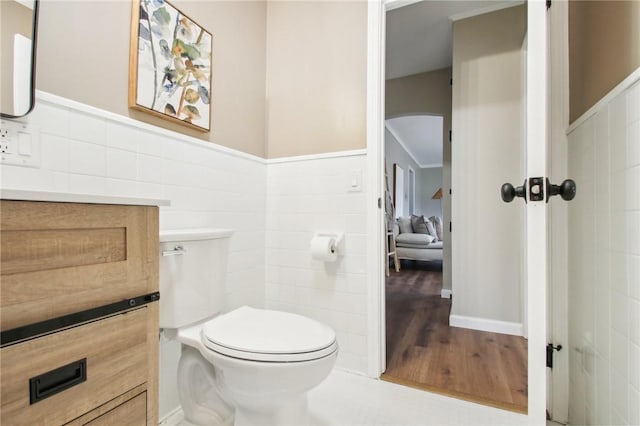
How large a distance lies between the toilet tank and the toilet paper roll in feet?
1.68

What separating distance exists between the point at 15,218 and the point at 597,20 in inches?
71.7

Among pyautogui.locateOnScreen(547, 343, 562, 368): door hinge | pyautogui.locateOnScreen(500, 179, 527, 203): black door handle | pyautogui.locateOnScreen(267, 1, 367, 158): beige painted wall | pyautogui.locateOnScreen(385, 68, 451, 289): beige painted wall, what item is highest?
pyautogui.locateOnScreen(385, 68, 451, 289): beige painted wall

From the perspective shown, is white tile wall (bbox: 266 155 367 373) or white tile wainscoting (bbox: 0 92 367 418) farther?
white tile wall (bbox: 266 155 367 373)

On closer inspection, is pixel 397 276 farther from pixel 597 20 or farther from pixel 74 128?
pixel 74 128

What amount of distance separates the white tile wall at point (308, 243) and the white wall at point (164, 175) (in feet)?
0.33

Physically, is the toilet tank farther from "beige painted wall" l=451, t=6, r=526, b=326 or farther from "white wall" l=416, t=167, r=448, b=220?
"white wall" l=416, t=167, r=448, b=220

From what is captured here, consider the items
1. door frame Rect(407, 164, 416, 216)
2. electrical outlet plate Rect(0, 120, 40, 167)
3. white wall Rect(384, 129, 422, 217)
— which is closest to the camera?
electrical outlet plate Rect(0, 120, 40, 167)

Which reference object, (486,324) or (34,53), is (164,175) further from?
(486,324)

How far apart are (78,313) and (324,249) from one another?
3.69ft

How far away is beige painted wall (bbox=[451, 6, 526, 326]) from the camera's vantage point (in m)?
2.26

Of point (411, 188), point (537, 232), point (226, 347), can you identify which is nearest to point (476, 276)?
point (537, 232)

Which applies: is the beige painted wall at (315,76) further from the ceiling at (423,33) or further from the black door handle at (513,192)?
the ceiling at (423,33)

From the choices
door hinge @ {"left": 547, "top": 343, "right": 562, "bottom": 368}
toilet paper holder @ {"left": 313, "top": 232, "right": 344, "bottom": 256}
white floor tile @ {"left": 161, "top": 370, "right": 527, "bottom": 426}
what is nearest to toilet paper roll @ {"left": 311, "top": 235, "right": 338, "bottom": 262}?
toilet paper holder @ {"left": 313, "top": 232, "right": 344, "bottom": 256}

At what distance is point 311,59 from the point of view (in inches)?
70.7
